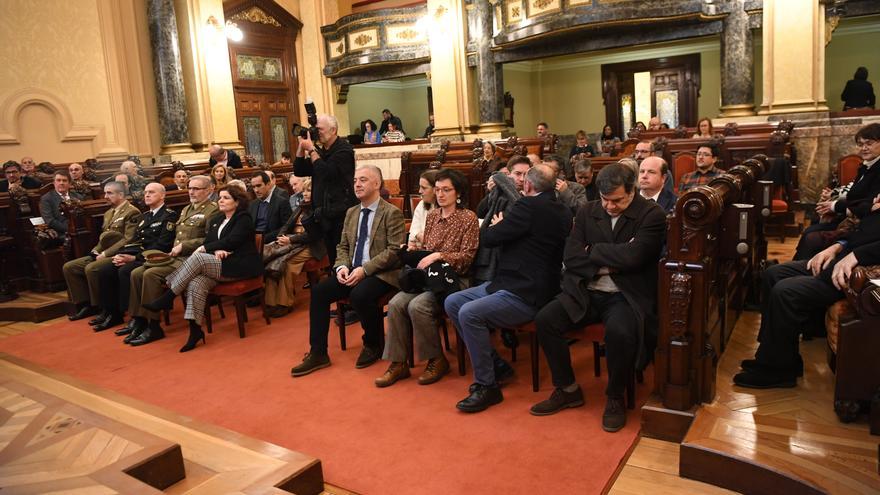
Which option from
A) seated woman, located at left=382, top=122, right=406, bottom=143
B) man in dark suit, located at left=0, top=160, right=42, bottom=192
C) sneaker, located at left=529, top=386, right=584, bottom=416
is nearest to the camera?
sneaker, located at left=529, top=386, right=584, bottom=416

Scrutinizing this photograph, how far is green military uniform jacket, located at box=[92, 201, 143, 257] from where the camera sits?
531 centimetres

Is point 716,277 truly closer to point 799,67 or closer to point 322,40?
point 799,67

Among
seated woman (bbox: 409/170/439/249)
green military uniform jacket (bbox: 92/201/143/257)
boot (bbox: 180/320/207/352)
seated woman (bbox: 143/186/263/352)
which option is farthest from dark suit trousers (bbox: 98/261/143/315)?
seated woman (bbox: 409/170/439/249)

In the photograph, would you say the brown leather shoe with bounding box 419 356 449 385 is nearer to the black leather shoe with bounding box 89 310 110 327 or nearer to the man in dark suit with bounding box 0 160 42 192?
the black leather shoe with bounding box 89 310 110 327

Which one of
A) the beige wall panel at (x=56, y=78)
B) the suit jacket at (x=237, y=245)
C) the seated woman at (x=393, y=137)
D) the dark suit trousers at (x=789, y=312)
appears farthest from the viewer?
the seated woman at (x=393, y=137)

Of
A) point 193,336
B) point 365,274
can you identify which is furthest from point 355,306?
point 193,336

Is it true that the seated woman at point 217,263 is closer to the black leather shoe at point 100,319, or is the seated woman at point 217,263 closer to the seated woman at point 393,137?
the black leather shoe at point 100,319

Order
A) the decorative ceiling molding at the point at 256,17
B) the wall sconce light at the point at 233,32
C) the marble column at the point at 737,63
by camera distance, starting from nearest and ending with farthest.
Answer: the marble column at the point at 737,63 < the wall sconce light at the point at 233,32 < the decorative ceiling molding at the point at 256,17

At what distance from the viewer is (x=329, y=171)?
444 cm

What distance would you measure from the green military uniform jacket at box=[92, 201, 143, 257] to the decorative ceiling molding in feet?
24.4

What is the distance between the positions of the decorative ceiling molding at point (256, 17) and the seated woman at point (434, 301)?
31.6ft

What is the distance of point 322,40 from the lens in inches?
508

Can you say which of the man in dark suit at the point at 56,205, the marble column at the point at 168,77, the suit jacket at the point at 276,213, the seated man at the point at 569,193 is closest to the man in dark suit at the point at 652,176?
the seated man at the point at 569,193

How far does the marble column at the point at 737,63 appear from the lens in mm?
8625
